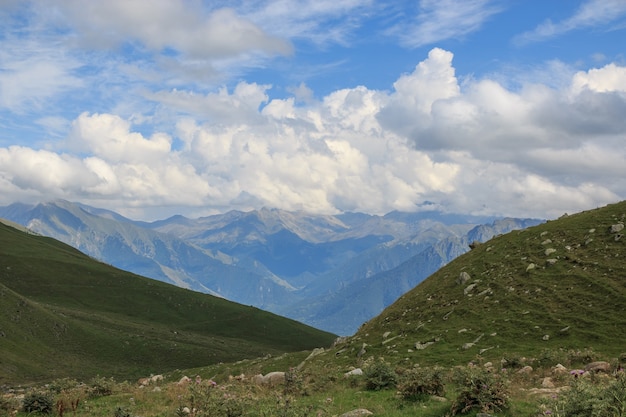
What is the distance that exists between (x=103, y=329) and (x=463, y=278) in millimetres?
112244

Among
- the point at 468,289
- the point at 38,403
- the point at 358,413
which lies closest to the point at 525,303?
the point at 468,289

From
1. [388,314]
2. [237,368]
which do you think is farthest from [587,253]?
[237,368]

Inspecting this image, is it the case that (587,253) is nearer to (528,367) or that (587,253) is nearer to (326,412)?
(528,367)

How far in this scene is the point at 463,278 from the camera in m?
48.6

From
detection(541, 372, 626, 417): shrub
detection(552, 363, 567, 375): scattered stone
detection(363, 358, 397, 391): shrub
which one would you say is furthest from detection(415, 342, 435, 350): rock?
detection(541, 372, 626, 417): shrub

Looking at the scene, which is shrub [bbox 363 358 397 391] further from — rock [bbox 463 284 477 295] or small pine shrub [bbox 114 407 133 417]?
rock [bbox 463 284 477 295]

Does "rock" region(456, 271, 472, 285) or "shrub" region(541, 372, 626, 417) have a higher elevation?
"rock" region(456, 271, 472, 285)

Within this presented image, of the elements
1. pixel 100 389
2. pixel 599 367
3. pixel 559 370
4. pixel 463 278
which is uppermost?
pixel 463 278

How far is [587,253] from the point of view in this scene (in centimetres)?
4269

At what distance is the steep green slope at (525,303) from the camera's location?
33062 millimetres

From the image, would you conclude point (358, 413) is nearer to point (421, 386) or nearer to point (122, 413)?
point (421, 386)

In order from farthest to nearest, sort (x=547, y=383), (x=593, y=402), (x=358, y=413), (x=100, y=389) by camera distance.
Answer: (x=100, y=389), (x=547, y=383), (x=358, y=413), (x=593, y=402)

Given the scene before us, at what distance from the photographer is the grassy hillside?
102 meters

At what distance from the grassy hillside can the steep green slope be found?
7513 centimetres
